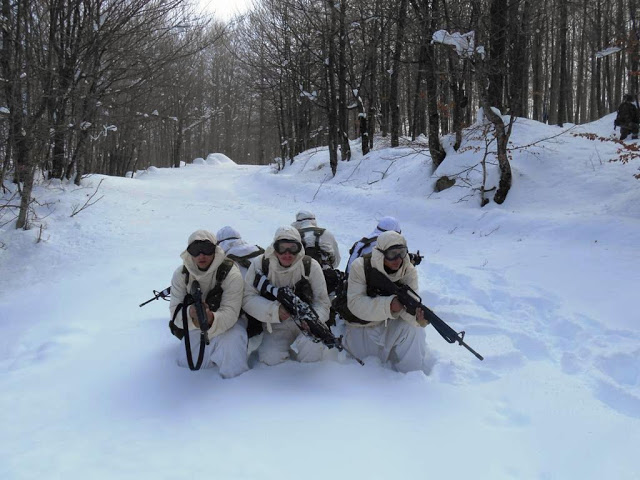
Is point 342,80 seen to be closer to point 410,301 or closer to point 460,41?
point 460,41

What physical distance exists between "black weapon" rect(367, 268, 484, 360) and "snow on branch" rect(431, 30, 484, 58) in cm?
616

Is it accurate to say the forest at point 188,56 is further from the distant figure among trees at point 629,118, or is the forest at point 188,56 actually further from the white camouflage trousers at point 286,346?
the white camouflage trousers at point 286,346

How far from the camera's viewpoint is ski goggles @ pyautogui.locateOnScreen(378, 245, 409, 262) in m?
3.42

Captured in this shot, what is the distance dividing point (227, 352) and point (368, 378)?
1107 millimetres

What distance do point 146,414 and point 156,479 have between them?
29.4 inches

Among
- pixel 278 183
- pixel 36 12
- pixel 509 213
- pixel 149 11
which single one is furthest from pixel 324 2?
pixel 509 213

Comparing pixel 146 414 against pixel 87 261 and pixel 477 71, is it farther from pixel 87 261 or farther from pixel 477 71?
pixel 477 71

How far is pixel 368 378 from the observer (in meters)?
3.49

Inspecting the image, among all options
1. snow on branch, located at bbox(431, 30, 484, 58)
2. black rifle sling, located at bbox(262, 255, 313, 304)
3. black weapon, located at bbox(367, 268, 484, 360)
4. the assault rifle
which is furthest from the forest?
the assault rifle

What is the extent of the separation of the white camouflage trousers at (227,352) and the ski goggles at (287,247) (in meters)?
0.69

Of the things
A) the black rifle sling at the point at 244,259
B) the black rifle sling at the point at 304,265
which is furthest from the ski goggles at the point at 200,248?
the black rifle sling at the point at 244,259

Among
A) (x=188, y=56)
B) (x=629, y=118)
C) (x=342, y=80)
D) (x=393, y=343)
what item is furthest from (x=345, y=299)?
(x=342, y=80)

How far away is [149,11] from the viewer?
9336mm

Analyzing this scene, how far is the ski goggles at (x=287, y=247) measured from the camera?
342cm
